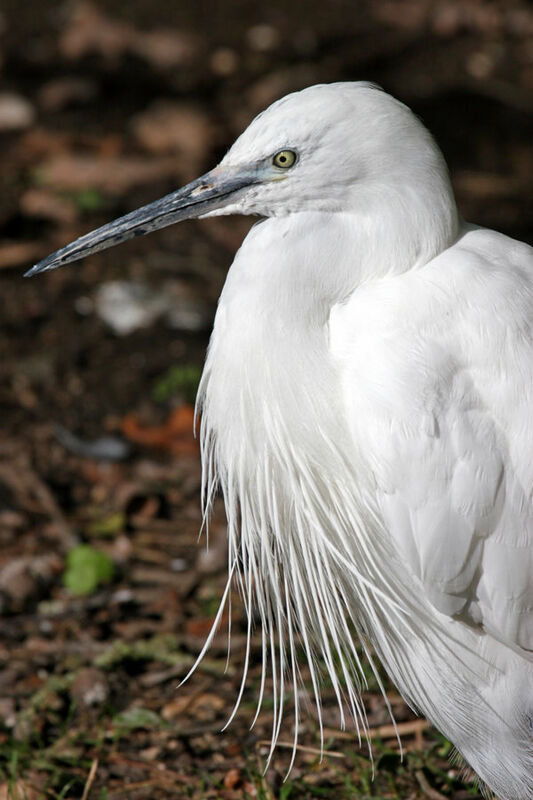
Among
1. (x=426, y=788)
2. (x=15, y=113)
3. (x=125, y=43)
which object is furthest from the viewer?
(x=125, y=43)

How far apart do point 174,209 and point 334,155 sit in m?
0.38

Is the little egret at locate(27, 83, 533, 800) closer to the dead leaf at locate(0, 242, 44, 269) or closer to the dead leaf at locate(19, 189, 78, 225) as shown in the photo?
the dead leaf at locate(0, 242, 44, 269)

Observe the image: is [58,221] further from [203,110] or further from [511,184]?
[511,184]

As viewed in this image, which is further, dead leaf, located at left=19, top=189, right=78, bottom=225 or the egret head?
dead leaf, located at left=19, top=189, right=78, bottom=225

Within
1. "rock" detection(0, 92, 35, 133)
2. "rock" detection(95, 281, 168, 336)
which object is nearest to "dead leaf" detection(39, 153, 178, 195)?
"rock" detection(0, 92, 35, 133)

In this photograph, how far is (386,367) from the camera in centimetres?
184

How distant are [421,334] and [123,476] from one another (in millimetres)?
1828

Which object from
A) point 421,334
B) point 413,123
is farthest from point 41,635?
point 413,123

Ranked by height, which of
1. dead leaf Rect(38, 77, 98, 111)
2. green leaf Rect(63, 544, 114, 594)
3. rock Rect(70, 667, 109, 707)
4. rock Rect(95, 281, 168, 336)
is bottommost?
rock Rect(70, 667, 109, 707)

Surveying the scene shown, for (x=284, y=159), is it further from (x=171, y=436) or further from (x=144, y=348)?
(x=144, y=348)

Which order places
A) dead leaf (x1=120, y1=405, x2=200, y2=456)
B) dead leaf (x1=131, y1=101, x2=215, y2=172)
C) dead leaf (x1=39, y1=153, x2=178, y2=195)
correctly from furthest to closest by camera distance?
dead leaf (x1=131, y1=101, x2=215, y2=172)
dead leaf (x1=39, y1=153, x2=178, y2=195)
dead leaf (x1=120, y1=405, x2=200, y2=456)

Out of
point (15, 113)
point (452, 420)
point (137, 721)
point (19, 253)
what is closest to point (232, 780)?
point (137, 721)

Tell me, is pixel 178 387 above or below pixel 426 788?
above

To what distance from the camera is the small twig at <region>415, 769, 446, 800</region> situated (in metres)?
2.28
